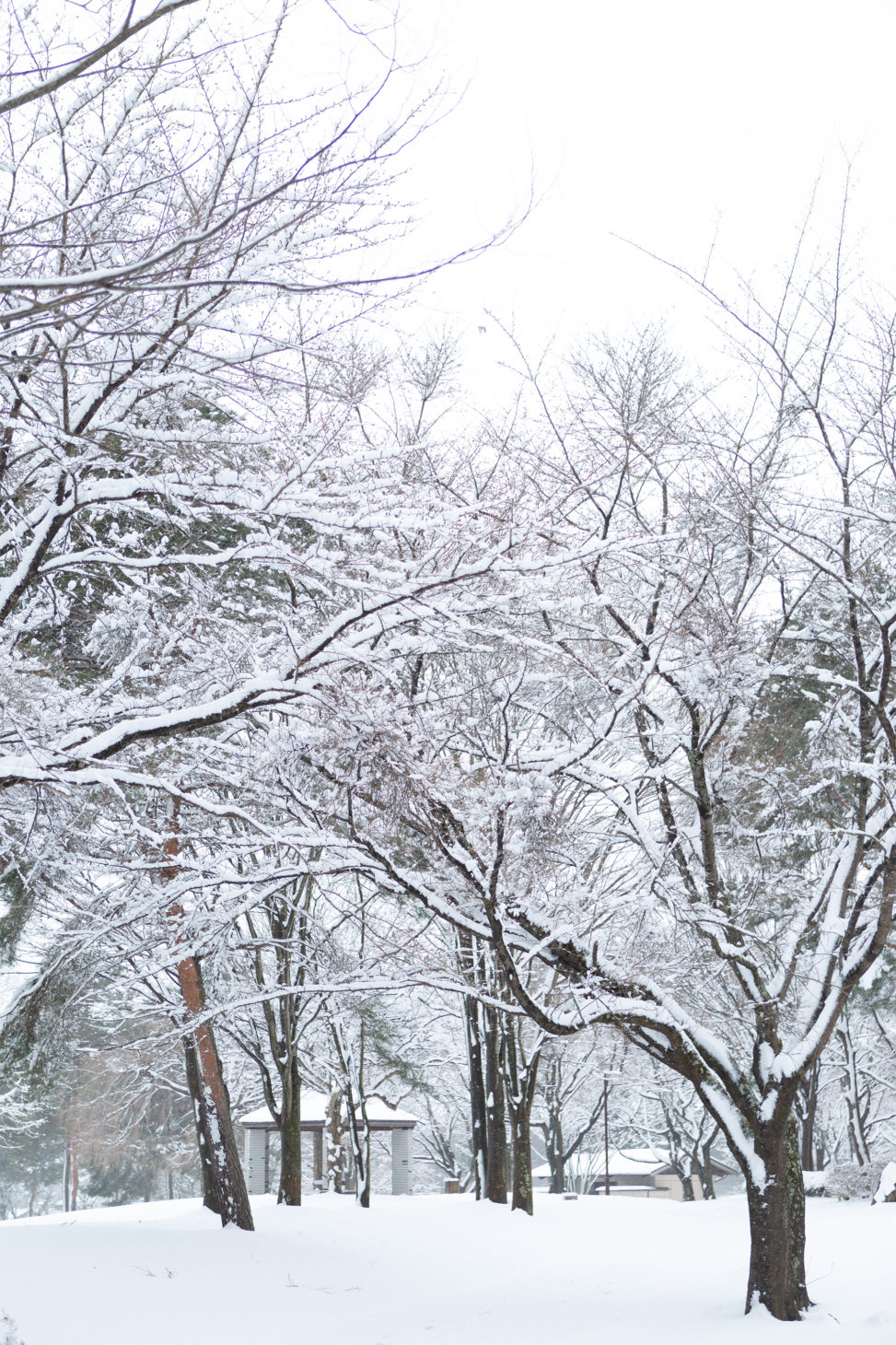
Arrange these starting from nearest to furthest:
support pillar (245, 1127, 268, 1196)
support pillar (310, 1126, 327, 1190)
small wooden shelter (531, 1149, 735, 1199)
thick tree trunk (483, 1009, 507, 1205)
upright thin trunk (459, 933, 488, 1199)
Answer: thick tree trunk (483, 1009, 507, 1205) < upright thin trunk (459, 933, 488, 1199) < support pillar (245, 1127, 268, 1196) < support pillar (310, 1126, 327, 1190) < small wooden shelter (531, 1149, 735, 1199)

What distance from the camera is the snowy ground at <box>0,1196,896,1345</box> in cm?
723

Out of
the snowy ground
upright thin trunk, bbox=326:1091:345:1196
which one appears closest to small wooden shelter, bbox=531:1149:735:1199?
upright thin trunk, bbox=326:1091:345:1196

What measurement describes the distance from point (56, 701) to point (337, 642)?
2.14 m

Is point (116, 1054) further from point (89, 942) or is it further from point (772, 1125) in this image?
point (772, 1125)

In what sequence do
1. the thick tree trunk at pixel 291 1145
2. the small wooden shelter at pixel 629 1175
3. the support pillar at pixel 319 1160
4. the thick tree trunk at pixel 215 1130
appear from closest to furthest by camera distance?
the thick tree trunk at pixel 215 1130, the thick tree trunk at pixel 291 1145, the support pillar at pixel 319 1160, the small wooden shelter at pixel 629 1175

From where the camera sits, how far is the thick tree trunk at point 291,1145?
14.7m

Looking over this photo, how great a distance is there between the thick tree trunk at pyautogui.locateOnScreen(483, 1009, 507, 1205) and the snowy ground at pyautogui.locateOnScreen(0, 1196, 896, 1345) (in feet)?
8.38

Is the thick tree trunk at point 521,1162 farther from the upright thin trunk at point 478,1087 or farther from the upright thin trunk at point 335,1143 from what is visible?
the upright thin trunk at point 335,1143

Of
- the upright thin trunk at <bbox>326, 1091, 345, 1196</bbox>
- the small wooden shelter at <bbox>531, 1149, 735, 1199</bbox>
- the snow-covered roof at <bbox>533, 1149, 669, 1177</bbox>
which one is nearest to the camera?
the upright thin trunk at <bbox>326, 1091, 345, 1196</bbox>

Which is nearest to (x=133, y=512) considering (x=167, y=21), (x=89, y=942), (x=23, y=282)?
(x=167, y=21)

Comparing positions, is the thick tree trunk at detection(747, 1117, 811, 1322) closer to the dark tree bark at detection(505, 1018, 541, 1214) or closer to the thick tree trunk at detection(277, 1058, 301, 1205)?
the dark tree bark at detection(505, 1018, 541, 1214)

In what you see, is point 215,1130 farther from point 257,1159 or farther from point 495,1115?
point 257,1159

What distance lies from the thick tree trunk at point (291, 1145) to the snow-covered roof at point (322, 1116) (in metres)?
7.50

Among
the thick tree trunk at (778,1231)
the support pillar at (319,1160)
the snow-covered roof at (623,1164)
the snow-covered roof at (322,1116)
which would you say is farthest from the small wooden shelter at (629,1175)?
the thick tree trunk at (778,1231)
